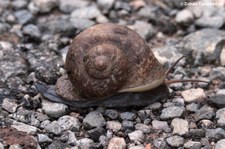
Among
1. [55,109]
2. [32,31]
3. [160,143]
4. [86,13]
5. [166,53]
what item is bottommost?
[160,143]

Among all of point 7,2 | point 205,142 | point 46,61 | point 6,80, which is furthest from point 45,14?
point 205,142

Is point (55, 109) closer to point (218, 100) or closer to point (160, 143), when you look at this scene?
point (160, 143)

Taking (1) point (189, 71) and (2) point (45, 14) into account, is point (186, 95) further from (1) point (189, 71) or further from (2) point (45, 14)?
(2) point (45, 14)

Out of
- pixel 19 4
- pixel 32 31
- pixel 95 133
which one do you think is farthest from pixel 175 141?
pixel 19 4

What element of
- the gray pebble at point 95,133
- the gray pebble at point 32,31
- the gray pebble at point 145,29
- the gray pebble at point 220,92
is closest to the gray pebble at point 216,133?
the gray pebble at point 220,92

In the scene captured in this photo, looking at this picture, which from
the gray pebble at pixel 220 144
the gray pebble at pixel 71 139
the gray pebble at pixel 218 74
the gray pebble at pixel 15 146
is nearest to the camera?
the gray pebble at pixel 15 146

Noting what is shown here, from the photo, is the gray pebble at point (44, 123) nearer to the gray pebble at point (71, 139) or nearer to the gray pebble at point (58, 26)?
the gray pebble at point (71, 139)

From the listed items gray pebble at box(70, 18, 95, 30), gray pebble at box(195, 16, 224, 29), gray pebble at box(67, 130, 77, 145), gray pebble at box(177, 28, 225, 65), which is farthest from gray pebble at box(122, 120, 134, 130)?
gray pebble at box(195, 16, 224, 29)
